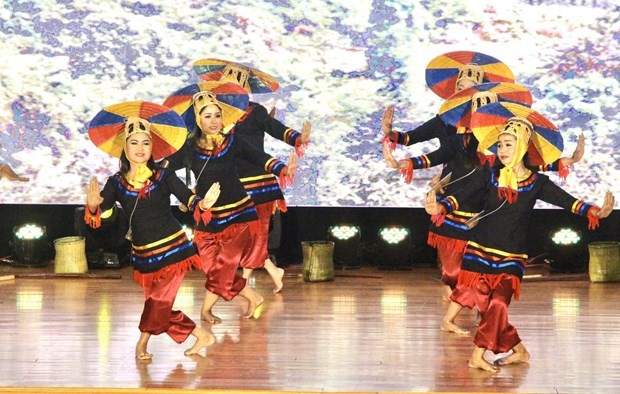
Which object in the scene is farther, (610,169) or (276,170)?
(610,169)

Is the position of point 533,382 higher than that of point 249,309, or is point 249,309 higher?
point 533,382

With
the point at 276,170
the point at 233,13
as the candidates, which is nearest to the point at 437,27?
the point at 233,13

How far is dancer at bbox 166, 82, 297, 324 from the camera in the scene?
7141 mm

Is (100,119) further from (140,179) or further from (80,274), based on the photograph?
(80,274)

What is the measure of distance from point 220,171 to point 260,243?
0.85 meters

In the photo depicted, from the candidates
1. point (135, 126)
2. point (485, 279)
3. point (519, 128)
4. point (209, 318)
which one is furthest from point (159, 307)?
point (519, 128)

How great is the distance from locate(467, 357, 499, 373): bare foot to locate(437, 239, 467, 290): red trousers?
3.45ft

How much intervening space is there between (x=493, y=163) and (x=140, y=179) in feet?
5.80

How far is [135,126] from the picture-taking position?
636 centimetres

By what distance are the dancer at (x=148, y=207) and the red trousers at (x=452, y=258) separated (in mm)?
1593

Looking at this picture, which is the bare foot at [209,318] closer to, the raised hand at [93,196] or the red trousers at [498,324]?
the raised hand at [93,196]

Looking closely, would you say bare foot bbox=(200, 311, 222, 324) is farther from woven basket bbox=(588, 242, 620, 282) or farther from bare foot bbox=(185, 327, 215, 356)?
woven basket bbox=(588, 242, 620, 282)

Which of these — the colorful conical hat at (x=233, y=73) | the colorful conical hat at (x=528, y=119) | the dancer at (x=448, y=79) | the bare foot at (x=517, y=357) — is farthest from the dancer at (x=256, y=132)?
the bare foot at (x=517, y=357)

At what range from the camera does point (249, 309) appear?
297 inches
